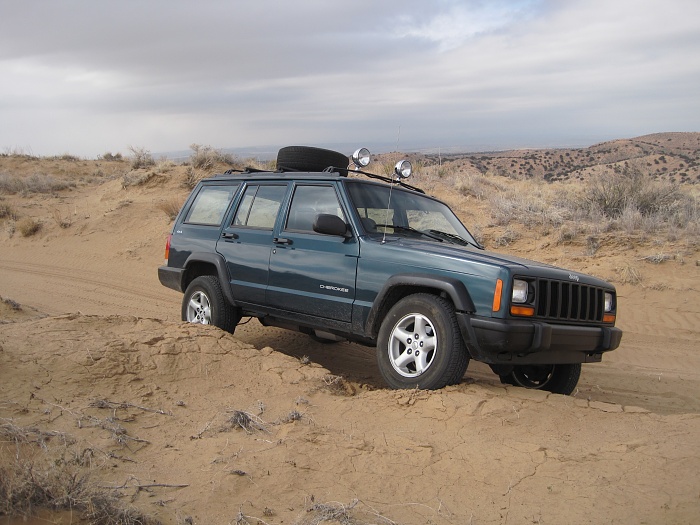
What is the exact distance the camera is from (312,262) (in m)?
5.98

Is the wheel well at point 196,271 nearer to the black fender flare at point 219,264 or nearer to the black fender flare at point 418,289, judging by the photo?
the black fender flare at point 219,264

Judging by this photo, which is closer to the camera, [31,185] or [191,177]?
[191,177]

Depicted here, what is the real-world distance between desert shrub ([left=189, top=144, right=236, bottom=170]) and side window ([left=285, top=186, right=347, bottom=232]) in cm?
1444

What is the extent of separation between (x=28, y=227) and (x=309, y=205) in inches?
505

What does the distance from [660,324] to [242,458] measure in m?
7.58

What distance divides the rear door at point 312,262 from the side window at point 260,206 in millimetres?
225

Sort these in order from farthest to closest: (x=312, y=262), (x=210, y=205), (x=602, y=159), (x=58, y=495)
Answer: (x=602, y=159), (x=210, y=205), (x=312, y=262), (x=58, y=495)

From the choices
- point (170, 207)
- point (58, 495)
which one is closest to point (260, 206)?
point (58, 495)

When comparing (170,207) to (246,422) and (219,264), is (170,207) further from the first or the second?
(246,422)

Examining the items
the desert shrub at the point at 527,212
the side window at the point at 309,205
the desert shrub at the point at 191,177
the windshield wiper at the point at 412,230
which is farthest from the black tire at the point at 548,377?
the desert shrub at the point at 191,177

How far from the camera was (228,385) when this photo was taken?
17.3 feet

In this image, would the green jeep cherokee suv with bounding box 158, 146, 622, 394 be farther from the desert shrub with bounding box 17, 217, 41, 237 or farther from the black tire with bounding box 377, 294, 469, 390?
the desert shrub with bounding box 17, 217, 41, 237

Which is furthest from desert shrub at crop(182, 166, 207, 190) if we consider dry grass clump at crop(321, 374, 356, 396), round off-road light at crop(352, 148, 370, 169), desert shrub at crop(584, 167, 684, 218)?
dry grass clump at crop(321, 374, 356, 396)

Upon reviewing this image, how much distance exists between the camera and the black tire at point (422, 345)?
4.84 metres
